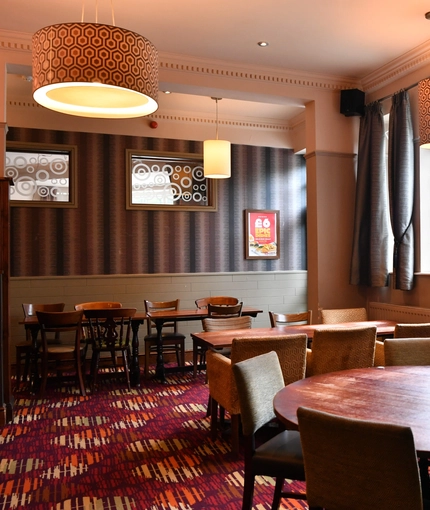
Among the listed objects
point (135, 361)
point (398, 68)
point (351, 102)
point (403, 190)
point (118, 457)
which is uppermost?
point (398, 68)

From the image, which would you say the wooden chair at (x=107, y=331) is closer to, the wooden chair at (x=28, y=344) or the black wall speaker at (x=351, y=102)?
the wooden chair at (x=28, y=344)

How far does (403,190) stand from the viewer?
5.24 m

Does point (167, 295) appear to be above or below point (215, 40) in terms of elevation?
below

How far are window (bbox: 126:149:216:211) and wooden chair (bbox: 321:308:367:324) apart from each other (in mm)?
2871

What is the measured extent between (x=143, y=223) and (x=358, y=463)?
590 cm

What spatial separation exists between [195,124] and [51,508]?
229 inches

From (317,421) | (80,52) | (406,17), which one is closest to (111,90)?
(80,52)

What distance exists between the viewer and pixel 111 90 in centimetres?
277

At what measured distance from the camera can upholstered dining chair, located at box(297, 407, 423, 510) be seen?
151 centimetres

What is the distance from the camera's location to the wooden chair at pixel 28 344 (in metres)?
5.57

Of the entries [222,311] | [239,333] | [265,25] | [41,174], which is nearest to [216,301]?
[222,311]

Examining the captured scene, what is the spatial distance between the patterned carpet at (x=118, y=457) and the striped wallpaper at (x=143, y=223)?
224 cm

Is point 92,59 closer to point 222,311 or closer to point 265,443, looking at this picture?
point 265,443

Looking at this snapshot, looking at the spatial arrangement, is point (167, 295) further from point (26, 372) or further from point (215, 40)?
point (215, 40)
